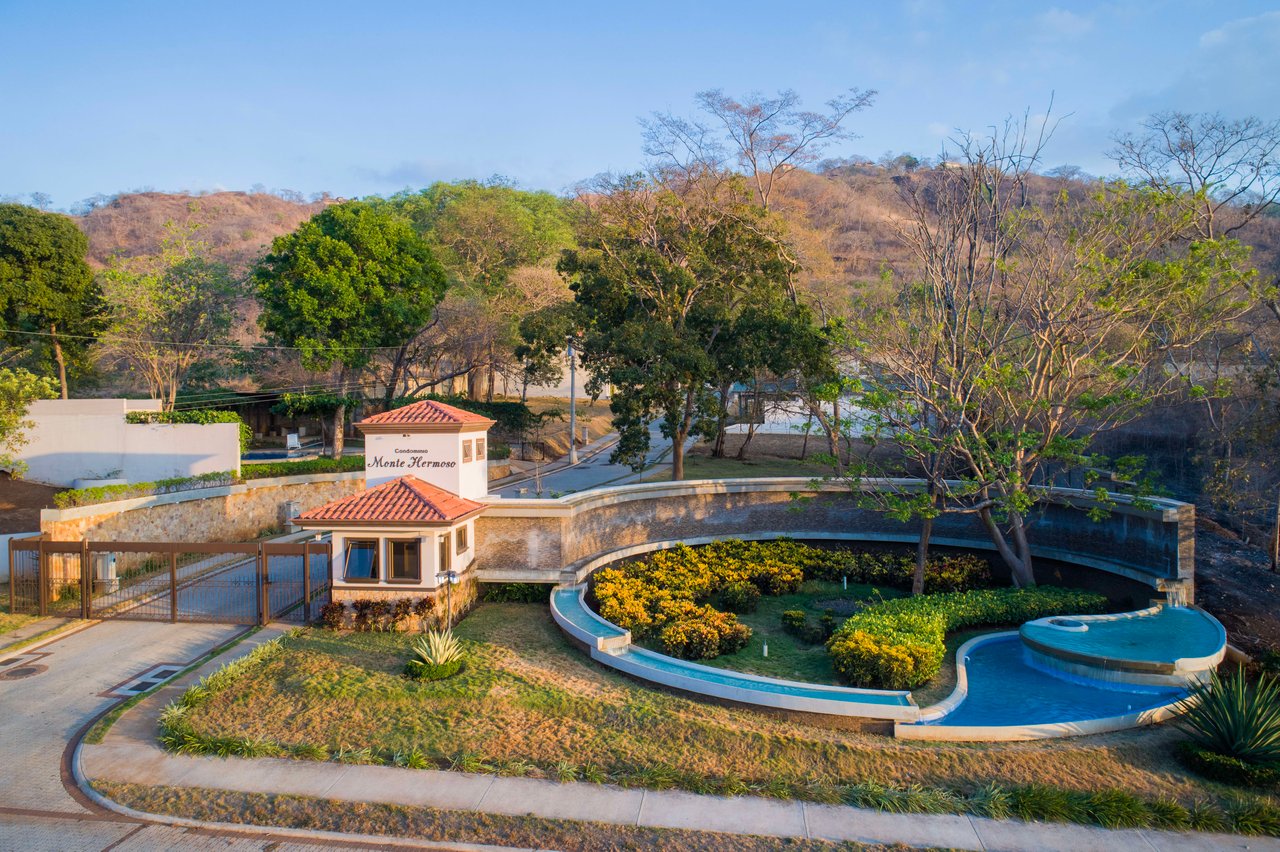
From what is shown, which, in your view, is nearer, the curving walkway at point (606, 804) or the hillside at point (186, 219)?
the curving walkway at point (606, 804)

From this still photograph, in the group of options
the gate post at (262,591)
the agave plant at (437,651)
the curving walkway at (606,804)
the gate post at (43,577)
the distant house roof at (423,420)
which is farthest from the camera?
the distant house roof at (423,420)

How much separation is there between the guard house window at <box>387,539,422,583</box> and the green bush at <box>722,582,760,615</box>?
29.5 feet

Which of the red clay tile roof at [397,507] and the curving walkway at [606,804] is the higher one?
the red clay tile roof at [397,507]

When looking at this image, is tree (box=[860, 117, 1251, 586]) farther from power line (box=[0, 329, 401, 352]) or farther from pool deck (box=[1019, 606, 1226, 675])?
power line (box=[0, 329, 401, 352])

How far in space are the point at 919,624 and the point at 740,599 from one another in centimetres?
558

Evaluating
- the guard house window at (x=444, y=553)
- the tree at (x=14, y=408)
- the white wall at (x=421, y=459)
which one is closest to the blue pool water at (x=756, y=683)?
the guard house window at (x=444, y=553)

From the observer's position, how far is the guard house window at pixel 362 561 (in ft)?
68.0

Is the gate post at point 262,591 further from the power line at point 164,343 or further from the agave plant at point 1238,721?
the agave plant at point 1238,721

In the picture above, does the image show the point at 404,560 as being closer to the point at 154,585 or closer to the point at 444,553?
the point at 444,553

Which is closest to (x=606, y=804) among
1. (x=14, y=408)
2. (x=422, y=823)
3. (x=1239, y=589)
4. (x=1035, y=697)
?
(x=422, y=823)

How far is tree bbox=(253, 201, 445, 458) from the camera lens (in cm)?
3956

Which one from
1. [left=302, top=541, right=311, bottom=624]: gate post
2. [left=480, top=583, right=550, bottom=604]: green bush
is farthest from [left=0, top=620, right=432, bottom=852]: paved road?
[left=480, top=583, right=550, bottom=604]: green bush

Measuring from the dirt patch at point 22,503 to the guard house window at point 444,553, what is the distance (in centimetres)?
1610

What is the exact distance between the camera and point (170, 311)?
41.4 metres
